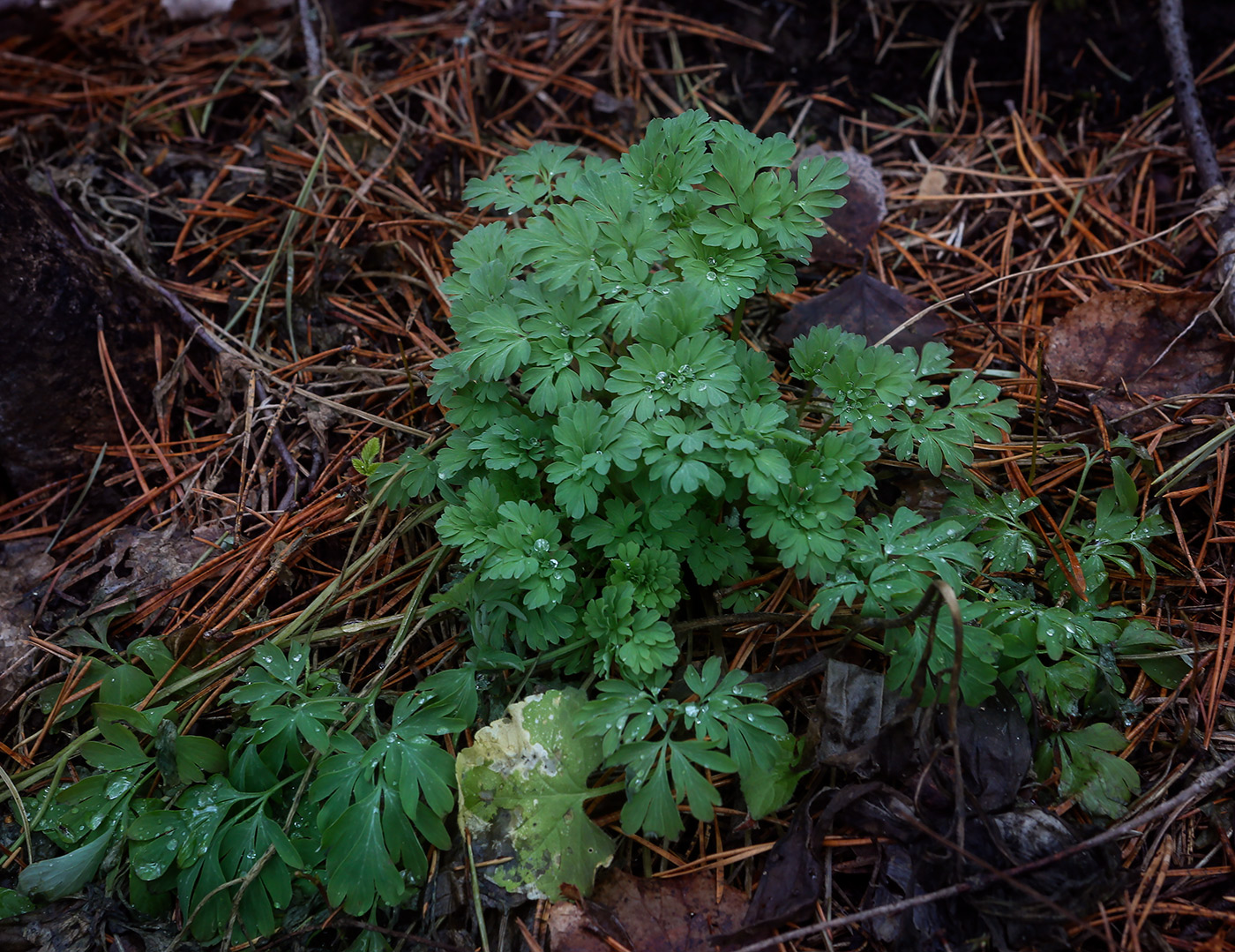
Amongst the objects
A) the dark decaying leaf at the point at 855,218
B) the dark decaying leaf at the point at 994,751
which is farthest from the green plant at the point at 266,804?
the dark decaying leaf at the point at 855,218

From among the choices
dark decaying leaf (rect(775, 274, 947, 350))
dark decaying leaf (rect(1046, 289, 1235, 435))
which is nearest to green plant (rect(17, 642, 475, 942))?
dark decaying leaf (rect(775, 274, 947, 350))

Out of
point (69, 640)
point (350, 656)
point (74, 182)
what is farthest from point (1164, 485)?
point (74, 182)

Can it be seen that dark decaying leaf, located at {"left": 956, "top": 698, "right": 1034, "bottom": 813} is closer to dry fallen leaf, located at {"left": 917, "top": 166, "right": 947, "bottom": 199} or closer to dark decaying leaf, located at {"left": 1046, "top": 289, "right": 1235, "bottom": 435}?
dark decaying leaf, located at {"left": 1046, "top": 289, "right": 1235, "bottom": 435}

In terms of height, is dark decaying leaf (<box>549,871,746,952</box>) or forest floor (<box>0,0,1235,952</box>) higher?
forest floor (<box>0,0,1235,952</box>)

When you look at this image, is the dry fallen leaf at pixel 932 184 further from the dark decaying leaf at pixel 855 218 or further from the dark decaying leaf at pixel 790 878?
the dark decaying leaf at pixel 790 878

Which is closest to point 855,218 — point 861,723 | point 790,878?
point 861,723

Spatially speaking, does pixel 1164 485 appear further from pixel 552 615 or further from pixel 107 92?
pixel 107 92

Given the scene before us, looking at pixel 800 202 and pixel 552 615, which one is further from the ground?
pixel 800 202
